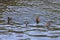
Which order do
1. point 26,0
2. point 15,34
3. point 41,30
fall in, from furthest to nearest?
point 26,0 → point 41,30 → point 15,34

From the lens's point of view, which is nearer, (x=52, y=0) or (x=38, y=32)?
(x=38, y=32)

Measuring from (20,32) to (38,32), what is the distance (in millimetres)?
995

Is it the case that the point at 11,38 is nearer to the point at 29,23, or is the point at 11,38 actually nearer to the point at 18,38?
the point at 18,38

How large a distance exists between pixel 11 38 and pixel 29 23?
455 centimetres

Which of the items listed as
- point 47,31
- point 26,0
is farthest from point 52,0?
point 47,31

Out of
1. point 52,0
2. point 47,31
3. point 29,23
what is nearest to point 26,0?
point 52,0

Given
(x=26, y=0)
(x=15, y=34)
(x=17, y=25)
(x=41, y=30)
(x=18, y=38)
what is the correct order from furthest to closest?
(x=26, y=0) → (x=17, y=25) → (x=41, y=30) → (x=15, y=34) → (x=18, y=38)

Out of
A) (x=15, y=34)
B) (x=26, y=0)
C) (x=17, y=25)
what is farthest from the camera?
(x=26, y=0)

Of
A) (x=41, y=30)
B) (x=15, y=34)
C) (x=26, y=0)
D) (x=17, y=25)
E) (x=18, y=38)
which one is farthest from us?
(x=26, y=0)

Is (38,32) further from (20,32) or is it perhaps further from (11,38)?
(11,38)

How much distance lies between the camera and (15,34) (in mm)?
16672

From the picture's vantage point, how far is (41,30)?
17750 millimetres

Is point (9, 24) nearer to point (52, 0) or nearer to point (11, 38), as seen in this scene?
point (11, 38)

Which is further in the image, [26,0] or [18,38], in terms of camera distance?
[26,0]
